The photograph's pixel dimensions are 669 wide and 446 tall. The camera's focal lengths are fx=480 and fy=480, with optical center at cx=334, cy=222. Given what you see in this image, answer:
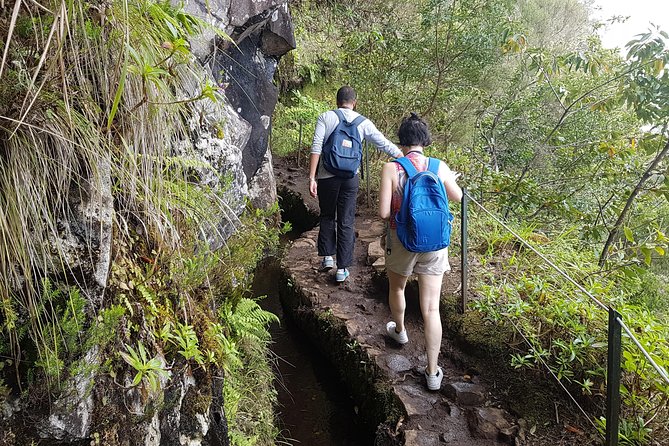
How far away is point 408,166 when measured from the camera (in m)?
3.33

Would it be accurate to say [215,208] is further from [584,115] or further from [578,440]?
[584,115]

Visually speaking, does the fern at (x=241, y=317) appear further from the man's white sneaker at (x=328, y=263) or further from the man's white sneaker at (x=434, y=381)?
the man's white sneaker at (x=328, y=263)

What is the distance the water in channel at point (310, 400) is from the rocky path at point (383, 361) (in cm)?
18

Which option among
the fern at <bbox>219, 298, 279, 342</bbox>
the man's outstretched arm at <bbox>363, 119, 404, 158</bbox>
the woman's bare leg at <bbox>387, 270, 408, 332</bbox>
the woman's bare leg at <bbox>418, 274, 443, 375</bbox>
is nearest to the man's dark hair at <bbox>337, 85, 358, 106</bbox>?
the man's outstretched arm at <bbox>363, 119, 404, 158</bbox>

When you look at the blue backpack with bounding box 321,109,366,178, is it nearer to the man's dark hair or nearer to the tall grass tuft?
the man's dark hair

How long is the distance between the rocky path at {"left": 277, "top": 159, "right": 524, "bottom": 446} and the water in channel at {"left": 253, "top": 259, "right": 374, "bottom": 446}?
0.18m

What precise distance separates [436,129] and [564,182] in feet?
9.30

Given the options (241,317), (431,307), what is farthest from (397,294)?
(241,317)

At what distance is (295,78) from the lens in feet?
41.8

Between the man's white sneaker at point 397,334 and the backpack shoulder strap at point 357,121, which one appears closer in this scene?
the man's white sneaker at point 397,334

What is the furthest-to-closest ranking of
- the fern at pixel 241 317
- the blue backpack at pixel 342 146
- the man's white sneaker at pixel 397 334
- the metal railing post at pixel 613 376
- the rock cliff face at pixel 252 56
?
the rock cliff face at pixel 252 56
the blue backpack at pixel 342 146
the man's white sneaker at pixel 397 334
the fern at pixel 241 317
the metal railing post at pixel 613 376

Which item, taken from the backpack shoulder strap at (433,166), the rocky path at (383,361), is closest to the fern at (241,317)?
the rocky path at (383,361)

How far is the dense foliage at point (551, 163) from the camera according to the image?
335 centimetres

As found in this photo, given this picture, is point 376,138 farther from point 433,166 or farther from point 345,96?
point 433,166
